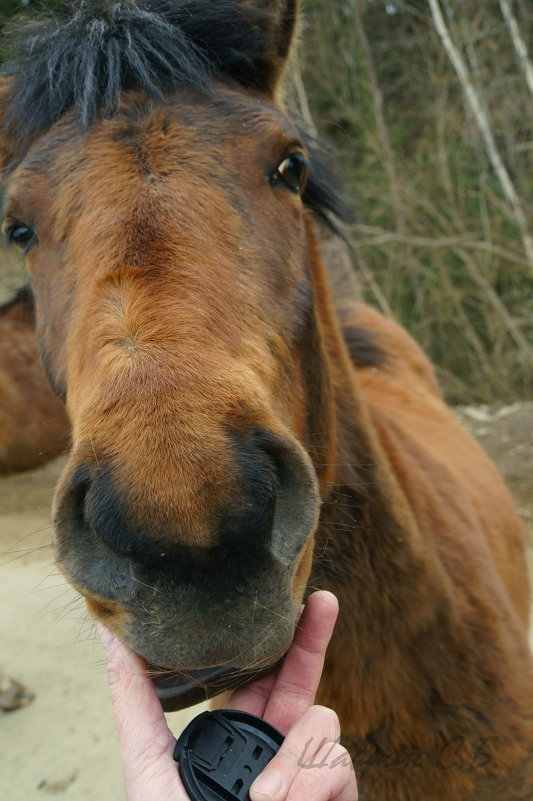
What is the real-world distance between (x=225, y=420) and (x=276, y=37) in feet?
5.52

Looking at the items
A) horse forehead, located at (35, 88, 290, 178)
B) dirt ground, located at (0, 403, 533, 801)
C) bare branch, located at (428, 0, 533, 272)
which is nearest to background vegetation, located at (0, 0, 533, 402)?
bare branch, located at (428, 0, 533, 272)

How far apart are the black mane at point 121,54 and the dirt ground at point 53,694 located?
4.16 ft

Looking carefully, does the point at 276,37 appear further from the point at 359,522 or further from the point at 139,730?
the point at 139,730

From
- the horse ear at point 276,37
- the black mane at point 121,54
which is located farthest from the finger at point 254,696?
the horse ear at point 276,37

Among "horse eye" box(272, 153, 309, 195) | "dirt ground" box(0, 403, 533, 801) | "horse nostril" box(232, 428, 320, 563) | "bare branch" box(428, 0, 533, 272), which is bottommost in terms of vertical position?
"dirt ground" box(0, 403, 533, 801)

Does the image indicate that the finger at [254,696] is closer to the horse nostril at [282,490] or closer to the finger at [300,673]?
the finger at [300,673]

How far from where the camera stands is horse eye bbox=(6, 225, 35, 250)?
1938 mm

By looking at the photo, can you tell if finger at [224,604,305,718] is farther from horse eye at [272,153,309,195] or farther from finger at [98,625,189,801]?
horse eye at [272,153,309,195]

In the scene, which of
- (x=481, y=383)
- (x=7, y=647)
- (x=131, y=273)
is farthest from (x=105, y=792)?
(x=481, y=383)

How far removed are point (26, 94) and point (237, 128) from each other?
0.67 m

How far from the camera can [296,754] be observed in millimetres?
1146

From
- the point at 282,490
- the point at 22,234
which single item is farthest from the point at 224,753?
the point at 22,234

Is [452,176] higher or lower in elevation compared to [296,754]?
lower

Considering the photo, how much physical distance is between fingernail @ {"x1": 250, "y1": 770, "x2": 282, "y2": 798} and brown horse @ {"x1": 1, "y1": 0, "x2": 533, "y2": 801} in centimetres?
19
